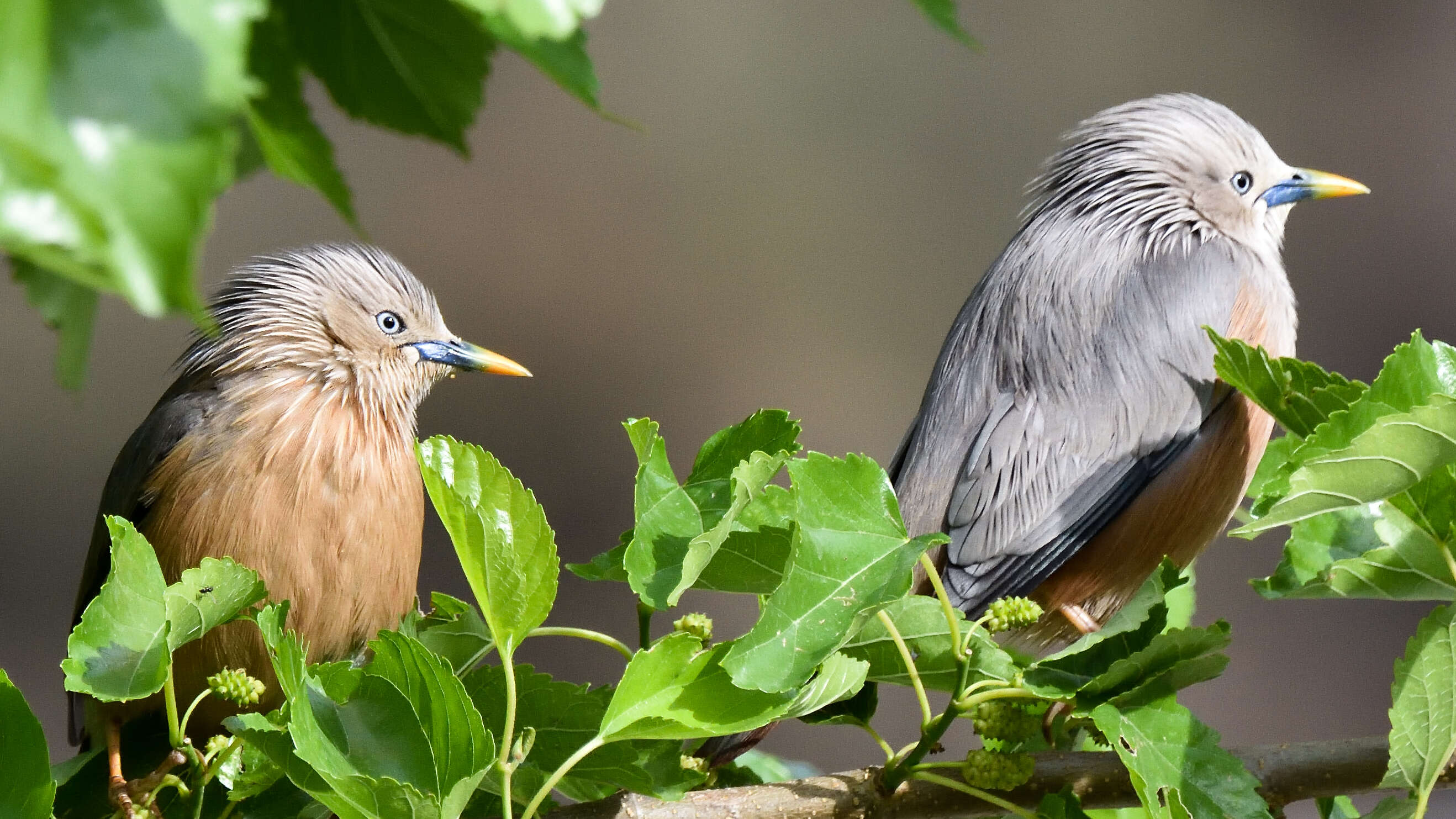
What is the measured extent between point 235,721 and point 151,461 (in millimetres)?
968

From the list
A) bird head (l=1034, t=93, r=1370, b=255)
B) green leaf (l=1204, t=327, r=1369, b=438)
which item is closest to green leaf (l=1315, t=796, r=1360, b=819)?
green leaf (l=1204, t=327, r=1369, b=438)

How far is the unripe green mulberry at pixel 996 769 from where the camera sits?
917 millimetres

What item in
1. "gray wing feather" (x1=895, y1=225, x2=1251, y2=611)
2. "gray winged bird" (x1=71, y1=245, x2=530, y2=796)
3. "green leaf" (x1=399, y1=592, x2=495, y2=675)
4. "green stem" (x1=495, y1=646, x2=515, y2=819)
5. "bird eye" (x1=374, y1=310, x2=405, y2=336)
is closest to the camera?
"green stem" (x1=495, y1=646, x2=515, y2=819)

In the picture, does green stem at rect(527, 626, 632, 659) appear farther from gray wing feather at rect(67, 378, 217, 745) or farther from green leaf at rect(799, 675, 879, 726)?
gray wing feather at rect(67, 378, 217, 745)

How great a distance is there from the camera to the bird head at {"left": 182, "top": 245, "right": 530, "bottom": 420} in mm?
1729

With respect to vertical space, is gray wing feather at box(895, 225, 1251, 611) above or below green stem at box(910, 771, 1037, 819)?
above

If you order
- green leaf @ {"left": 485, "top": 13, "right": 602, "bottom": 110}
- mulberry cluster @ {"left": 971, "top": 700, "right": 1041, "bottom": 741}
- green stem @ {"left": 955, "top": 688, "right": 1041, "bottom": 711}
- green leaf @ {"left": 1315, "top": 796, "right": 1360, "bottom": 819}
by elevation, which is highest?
green leaf @ {"left": 485, "top": 13, "right": 602, "bottom": 110}

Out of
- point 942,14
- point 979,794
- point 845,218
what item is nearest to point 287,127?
point 942,14

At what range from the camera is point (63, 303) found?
14.7 inches

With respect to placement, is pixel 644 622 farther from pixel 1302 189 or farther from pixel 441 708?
pixel 1302 189

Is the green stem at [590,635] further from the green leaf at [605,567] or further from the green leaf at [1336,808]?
the green leaf at [1336,808]

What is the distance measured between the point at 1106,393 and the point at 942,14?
1.31 m

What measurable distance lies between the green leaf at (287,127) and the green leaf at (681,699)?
0.44 meters

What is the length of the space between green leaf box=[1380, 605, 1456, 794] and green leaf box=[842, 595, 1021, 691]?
0.26 meters
